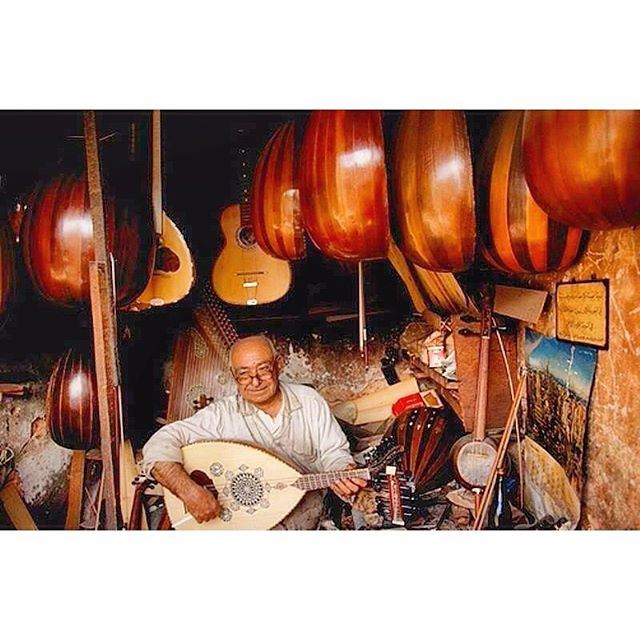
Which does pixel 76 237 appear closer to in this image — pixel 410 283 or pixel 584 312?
pixel 410 283

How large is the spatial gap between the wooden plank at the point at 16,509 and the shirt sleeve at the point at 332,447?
1.06 meters

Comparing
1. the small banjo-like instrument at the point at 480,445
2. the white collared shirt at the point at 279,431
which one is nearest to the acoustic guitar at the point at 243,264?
the white collared shirt at the point at 279,431

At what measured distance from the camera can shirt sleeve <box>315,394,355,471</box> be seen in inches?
90.9

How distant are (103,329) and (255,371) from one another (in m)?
0.54

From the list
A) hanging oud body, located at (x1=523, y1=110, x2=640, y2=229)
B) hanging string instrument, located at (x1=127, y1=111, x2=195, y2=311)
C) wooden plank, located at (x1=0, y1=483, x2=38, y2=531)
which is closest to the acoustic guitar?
hanging string instrument, located at (x1=127, y1=111, x2=195, y2=311)

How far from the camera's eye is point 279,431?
232 cm

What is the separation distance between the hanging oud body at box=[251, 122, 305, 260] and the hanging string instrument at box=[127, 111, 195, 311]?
0.87 ft

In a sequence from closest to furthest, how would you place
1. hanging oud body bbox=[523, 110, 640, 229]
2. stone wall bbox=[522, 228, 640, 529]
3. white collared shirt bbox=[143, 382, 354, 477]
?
hanging oud body bbox=[523, 110, 640, 229] < stone wall bbox=[522, 228, 640, 529] < white collared shirt bbox=[143, 382, 354, 477]

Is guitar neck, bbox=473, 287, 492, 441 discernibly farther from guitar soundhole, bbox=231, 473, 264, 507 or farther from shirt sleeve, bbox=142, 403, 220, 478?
shirt sleeve, bbox=142, 403, 220, 478

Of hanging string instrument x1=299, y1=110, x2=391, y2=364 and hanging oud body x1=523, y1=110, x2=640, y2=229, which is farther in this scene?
hanging string instrument x1=299, y1=110, x2=391, y2=364
